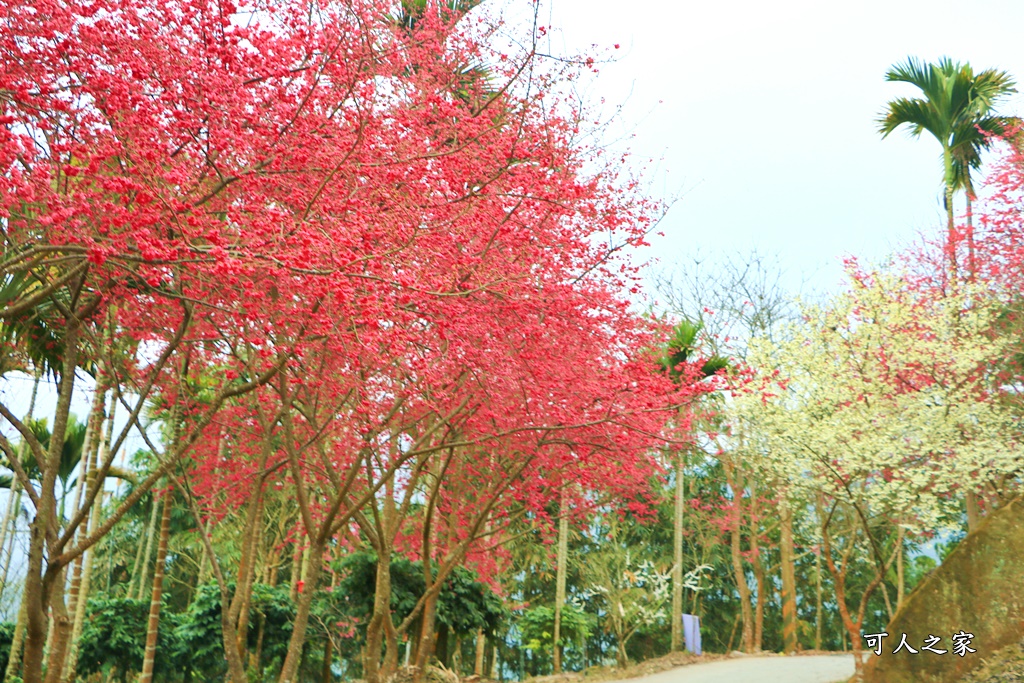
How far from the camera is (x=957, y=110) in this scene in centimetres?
1703

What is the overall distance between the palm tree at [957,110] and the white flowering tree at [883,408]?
4.12m

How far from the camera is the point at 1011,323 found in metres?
13.7

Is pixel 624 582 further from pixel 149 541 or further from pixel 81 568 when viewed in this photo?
pixel 81 568

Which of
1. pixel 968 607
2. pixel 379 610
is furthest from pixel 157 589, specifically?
pixel 968 607

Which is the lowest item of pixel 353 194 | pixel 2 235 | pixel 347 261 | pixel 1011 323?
pixel 347 261

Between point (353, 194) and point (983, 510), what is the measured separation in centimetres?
1667

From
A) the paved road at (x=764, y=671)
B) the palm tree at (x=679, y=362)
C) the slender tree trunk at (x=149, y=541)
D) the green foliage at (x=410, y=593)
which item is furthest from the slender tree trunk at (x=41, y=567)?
the palm tree at (x=679, y=362)

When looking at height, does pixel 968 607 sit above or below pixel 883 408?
below

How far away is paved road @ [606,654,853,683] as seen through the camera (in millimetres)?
12156

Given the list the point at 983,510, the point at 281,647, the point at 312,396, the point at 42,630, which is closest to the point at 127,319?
the point at 312,396

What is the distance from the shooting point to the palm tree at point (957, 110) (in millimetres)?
16828

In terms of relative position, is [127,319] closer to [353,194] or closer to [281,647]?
[353,194]

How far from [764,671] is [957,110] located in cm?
1108

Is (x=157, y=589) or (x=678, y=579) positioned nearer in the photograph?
(x=157, y=589)
